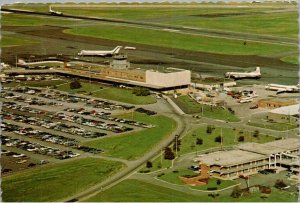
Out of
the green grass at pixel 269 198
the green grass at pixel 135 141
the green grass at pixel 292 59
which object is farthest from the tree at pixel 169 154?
the green grass at pixel 292 59

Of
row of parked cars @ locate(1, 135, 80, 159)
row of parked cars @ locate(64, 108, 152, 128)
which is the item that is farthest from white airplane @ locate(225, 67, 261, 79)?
row of parked cars @ locate(1, 135, 80, 159)

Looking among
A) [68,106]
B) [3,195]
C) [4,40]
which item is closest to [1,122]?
[68,106]

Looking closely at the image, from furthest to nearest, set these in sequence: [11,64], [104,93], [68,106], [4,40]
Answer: [4,40] → [11,64] → [104,93] → [68,106]

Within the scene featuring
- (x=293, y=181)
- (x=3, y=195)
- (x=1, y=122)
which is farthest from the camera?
(x=1, y=122)

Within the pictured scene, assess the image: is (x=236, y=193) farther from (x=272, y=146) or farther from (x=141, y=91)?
(x=141, y=91)

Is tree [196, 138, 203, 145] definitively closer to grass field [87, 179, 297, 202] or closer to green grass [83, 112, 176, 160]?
green grass [83, 112, 176, 160]

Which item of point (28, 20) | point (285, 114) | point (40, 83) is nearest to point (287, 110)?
point (285, 114)

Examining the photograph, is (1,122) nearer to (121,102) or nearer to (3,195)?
(121,102)
